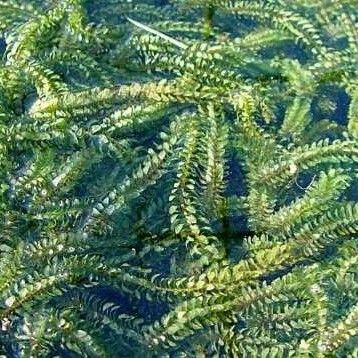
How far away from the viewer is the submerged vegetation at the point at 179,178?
1.94 metres

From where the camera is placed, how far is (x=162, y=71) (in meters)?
2.60

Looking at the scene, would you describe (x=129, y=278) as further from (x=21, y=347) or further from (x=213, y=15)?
(x=213, y=15)

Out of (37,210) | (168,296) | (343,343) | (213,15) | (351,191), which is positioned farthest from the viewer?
(213,15)

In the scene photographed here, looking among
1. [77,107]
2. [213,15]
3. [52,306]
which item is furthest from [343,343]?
[213,15]

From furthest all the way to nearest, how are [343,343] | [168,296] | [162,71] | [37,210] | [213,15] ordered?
[213,15] → [162,71] → [37,210] → [168,296] → [343,343]

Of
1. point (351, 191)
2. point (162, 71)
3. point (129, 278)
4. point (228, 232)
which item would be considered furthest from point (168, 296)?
point (162, 71)

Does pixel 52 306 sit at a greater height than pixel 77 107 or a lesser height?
lesser

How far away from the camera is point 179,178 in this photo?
2.17 m

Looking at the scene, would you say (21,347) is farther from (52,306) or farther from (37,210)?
(37,210)

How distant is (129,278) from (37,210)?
350 millimetres

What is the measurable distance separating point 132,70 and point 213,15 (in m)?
0.42

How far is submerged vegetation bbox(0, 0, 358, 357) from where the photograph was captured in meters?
1.94

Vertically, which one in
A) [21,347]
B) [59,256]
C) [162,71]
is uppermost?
[162,71]

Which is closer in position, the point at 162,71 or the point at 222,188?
the point at 222,188
